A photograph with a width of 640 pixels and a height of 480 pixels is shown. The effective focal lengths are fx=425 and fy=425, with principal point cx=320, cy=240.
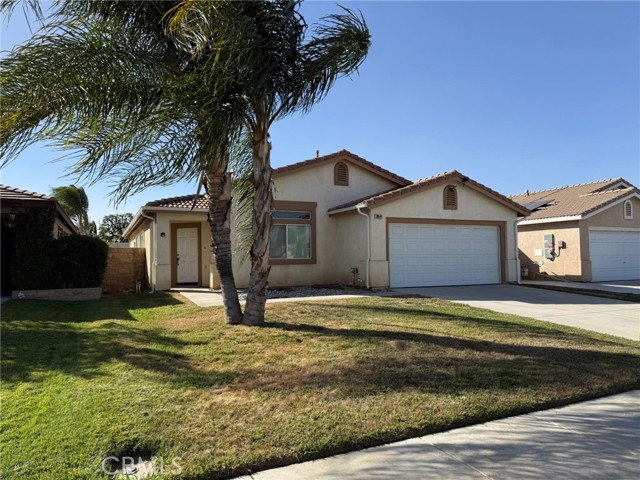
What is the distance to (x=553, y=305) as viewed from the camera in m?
11.5

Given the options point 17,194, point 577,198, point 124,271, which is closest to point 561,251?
point 577,198

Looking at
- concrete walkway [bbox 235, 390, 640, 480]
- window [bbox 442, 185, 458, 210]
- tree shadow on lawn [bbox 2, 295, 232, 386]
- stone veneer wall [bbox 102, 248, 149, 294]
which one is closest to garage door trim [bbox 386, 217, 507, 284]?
window [bbox 442, 185, 458, 210]

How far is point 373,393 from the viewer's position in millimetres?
4602

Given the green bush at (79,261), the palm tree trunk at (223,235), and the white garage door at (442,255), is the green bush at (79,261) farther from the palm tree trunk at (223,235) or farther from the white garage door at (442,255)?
the white garage door at (442,255)

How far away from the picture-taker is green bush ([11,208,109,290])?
39.4 ft

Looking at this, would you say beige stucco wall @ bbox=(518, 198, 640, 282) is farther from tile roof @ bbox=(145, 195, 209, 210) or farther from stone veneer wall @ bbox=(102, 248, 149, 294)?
stone veneer wall @ bbox=(102, 248, 149, 294)

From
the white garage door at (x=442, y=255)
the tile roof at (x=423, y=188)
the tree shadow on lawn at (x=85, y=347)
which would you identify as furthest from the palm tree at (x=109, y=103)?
the white garage door at (x=442, y=255)

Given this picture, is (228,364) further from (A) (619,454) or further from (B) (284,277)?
(B) (284,277)

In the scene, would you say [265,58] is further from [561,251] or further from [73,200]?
[73,200]

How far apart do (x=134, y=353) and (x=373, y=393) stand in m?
3.61

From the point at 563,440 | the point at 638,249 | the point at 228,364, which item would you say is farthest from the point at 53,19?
the point at 638,249

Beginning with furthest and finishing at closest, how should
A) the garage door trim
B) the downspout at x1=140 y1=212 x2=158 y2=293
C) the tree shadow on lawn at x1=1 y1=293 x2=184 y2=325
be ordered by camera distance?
1. the garage door trim
2. the downspout at x1=140 y1=212 x2=158 y2=293
3. the tree shadow on lawn at x1=1 y1=293 x2=184 y2=325

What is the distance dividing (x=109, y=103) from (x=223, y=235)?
288 cm

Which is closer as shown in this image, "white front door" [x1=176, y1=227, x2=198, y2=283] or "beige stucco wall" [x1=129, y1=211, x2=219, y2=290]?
"beige stucco wall" [x1=129, y1=211, x2=219, y2=290]
